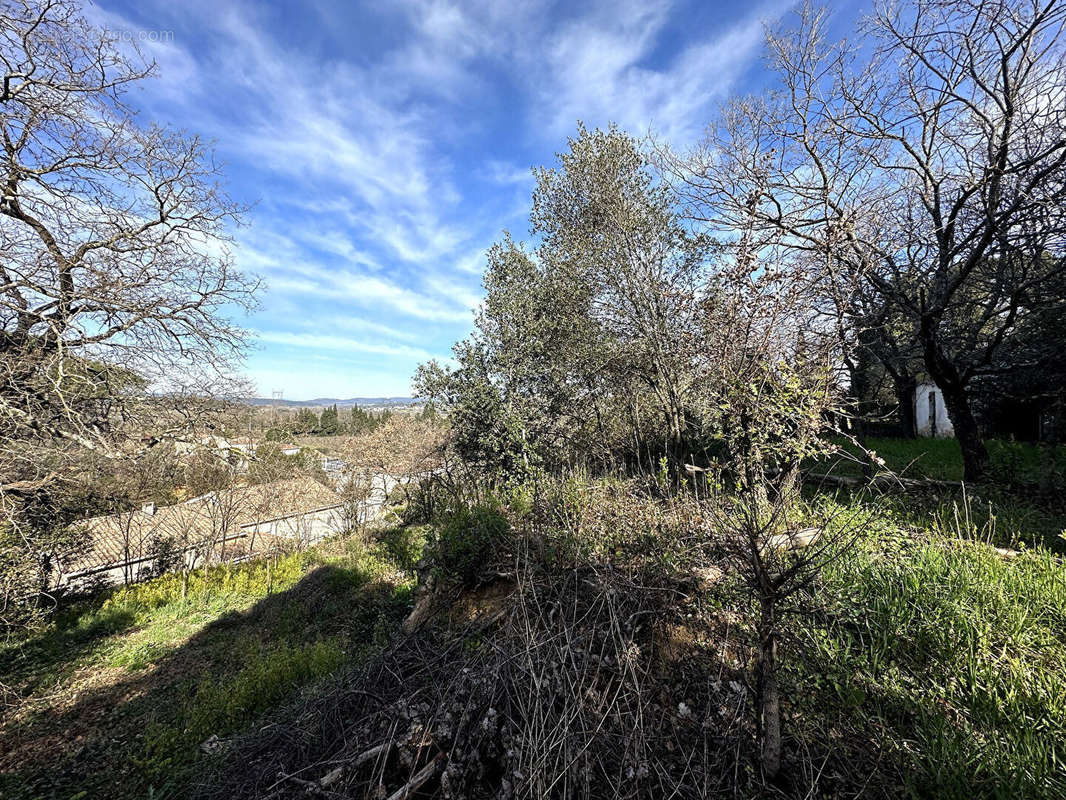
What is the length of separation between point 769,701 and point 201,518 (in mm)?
15931

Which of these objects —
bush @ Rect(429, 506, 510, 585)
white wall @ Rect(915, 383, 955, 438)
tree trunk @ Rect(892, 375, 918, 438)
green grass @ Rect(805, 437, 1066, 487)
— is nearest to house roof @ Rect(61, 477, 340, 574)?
bush @ Rect(429, 506, 510, 585)

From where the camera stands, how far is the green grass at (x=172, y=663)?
403cm

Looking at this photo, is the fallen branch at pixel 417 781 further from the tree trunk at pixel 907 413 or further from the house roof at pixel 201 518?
the tree trunk at pixel 907 413

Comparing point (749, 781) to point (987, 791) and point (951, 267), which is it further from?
point (951, 267)

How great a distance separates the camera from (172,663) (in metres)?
6.46

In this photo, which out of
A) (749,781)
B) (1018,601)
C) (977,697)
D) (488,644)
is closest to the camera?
(749,781)

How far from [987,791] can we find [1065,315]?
946cm

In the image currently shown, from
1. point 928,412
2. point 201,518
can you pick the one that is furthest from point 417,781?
point 928,412

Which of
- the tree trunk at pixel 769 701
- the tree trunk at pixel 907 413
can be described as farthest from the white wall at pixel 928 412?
the tree trunk at pixel 769 701

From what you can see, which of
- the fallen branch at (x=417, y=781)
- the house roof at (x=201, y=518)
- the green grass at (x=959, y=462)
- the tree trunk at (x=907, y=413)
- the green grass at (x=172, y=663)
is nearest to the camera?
the fallen branch at (x=417, y=781)

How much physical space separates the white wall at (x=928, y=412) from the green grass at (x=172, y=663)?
816 inches

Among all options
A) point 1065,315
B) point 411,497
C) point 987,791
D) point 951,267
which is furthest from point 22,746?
point 1065,315

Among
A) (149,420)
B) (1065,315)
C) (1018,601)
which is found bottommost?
(1018,601)

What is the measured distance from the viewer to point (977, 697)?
2.10 meters
